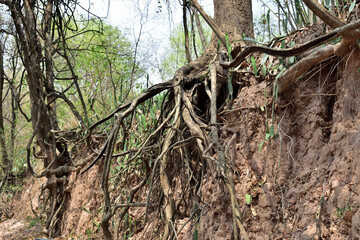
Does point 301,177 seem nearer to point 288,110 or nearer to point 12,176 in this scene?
point 288,110

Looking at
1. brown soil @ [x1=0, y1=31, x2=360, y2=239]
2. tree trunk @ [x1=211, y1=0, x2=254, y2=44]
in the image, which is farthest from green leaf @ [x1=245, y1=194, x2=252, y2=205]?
tree trunk @ [x1=211, y1=0, x2=254, y2=44]

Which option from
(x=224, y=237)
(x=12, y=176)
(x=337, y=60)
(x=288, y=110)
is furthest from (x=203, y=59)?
(x=12, y=176)

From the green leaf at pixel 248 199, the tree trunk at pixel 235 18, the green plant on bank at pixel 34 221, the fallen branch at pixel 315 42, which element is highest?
the tree trunk at pixel 235 18

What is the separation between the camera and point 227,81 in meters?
3.25

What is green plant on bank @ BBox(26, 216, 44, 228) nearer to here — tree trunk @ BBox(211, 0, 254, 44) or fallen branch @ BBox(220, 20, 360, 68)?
tree trunk @ BBox(211, 0, 254, 44)

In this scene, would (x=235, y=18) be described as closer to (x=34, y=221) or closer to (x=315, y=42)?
(x=315, y=42)

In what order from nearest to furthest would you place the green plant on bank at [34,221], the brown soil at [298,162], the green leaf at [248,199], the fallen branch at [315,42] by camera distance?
the fallen branch at [315,42], the brown soil at [298,162], the green leaf at [248,199], the green plant on bank at [34,221]

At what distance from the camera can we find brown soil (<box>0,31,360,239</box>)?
7.14 feet

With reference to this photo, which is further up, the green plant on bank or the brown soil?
the brown soil

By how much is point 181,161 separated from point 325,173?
158 centimetres

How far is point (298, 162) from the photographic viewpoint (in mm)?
2527

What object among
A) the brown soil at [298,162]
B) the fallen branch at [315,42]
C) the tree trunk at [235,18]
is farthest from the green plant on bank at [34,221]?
the fallen branch at [315,42]

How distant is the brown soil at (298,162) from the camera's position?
218cm

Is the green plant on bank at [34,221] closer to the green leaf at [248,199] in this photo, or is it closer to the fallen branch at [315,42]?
the green leaf at [248,199]
